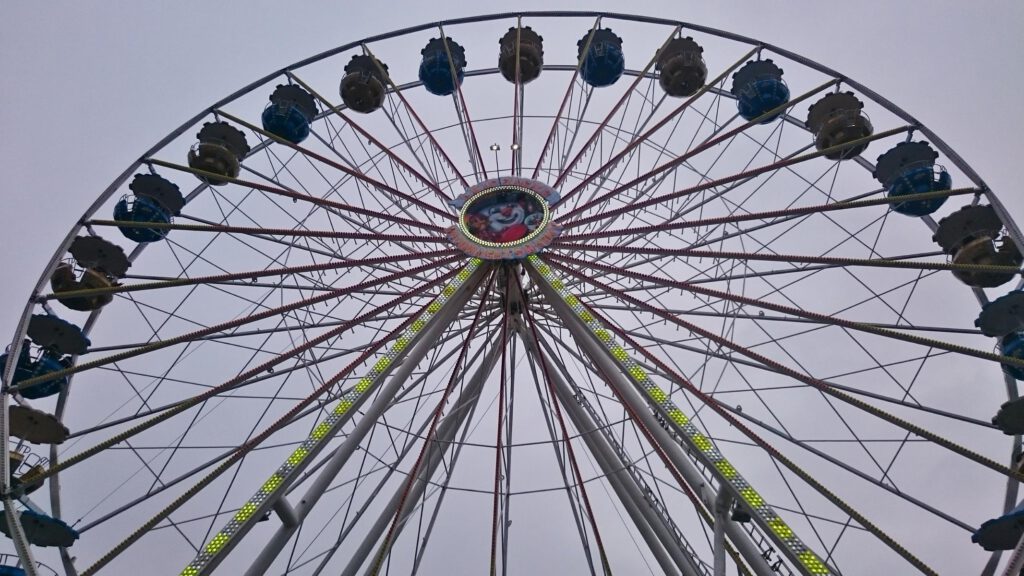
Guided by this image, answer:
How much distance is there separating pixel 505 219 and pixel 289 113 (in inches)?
251

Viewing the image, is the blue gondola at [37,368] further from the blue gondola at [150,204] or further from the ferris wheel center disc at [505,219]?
the ferris wheel center disc at [505,219]

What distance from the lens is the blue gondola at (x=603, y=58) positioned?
19.6 meters

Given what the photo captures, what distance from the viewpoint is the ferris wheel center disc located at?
1510 centimetres

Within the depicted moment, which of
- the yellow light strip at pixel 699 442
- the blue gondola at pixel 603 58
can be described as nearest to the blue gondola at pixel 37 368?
the yellow light strip at pixel 699 442

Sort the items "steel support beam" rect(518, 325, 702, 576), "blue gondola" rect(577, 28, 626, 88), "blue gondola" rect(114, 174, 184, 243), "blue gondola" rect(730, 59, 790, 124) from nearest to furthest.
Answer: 1. "steel support beam" rect(518, 325, 702, 576)
2. "blue gondola" rect(114, 174, 184, 243)
3. "blue gondola" rect(730, 59, 790, 124)
4. "blue gondola" rect(577, 28, 626, 88)

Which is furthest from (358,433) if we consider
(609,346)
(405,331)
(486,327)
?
(486,327)

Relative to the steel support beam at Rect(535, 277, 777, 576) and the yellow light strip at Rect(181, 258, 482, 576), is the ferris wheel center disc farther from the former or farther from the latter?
the steel support beam at Rect(535, 277, 777, 576)

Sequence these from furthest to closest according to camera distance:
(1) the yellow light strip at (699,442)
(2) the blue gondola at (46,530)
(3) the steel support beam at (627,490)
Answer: (3) the steel support beam at (627,490) < (2) the blue gondola at (46,530) < (1) the yellow light strip at (699,442)

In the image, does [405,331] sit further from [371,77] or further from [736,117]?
[736,117]

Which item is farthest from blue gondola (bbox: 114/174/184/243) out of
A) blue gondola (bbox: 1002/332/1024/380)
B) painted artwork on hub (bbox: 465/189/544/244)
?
blue gondola (bbox: 1002/332/1024/380)

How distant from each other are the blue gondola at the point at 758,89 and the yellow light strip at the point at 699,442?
7.56 m

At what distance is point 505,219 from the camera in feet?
52.7

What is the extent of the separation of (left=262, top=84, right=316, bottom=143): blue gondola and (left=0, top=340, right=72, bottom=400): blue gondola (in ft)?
22.3

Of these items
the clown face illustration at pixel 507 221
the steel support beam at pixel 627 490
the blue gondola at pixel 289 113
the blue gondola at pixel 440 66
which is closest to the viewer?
the steel support beam at pixel 627 490
